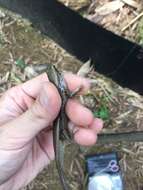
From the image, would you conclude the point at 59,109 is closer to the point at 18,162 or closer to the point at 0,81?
the point at 18,162

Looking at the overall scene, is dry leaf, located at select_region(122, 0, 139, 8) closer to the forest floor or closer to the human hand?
the forest floor

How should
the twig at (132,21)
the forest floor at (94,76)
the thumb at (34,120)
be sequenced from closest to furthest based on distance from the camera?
1. the thumb at (34,120)
2. the forest floor at (94,76)
3. the twig at (132,21)

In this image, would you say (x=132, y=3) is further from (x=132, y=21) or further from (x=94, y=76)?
(x=94, y=76)

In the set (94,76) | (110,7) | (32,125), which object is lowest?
(94,76)

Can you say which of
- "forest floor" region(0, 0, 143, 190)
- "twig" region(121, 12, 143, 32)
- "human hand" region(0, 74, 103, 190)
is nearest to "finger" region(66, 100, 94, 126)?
"human hand" region(0, 74, 103, 190)

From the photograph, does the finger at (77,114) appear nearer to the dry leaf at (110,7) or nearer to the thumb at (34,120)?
the thumb at (34,120)

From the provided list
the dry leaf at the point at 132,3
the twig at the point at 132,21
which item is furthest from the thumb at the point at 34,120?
the dry leaf at the point at 132,3

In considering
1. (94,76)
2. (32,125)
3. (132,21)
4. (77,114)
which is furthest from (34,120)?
(132,21)
